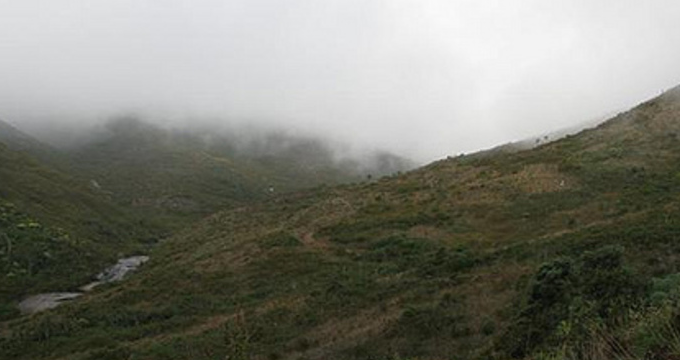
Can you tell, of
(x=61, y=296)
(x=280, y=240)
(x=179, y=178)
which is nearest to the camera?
(x=280, y=240)

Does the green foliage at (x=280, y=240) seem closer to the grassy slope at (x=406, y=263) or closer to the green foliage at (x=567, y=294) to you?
the grassy slope at (x=406, y=263)

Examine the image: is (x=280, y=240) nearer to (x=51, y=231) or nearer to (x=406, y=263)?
(x=406, y=263)

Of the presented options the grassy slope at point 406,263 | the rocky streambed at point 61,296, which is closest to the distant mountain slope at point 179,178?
the rocky streambed at point 61,296

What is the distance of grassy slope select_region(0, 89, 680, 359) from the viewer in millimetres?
21656

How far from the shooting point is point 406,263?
115ft

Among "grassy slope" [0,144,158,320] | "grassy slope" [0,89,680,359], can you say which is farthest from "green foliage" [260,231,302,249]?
"grassy slope" [0,144,158,320]

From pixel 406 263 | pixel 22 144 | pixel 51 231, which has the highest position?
pixel 22 144

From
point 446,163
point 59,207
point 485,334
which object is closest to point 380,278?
point 485,334

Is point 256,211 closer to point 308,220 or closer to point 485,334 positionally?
point 308,220

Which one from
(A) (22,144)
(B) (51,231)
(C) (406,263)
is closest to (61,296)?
(B) (51,231)

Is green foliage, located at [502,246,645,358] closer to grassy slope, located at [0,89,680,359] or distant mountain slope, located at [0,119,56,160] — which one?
grassy slope, located at [0,89,680,359]

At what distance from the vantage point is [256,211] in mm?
74875

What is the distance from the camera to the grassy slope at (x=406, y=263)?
2166cm

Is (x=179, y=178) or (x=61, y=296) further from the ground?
(x=179, y=178)
